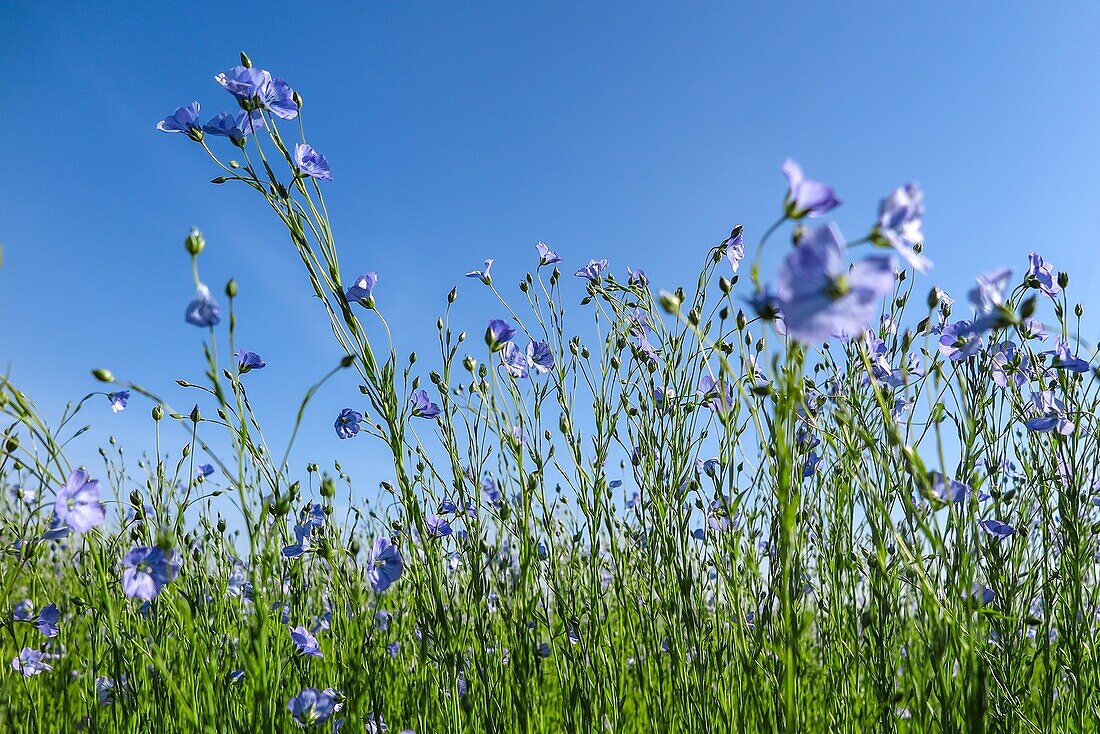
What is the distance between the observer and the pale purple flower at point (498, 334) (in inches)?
83.7

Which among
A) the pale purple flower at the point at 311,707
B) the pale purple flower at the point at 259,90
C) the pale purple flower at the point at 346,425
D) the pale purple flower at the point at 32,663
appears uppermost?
the pale purple flower at the point at 259,90

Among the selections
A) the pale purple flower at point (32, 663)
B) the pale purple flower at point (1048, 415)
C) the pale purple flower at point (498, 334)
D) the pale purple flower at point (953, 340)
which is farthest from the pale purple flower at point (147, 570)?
the pale purple flower at point (1048, 415)

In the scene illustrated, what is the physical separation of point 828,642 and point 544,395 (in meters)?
1.19

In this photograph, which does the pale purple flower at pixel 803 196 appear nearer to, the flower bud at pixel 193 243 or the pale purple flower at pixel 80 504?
the flower bud at pixel 193 243

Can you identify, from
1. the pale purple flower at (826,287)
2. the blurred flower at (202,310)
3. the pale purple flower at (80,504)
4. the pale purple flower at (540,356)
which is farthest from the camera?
the pale purple flower at (540,356)

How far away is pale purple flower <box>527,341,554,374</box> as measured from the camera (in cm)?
260

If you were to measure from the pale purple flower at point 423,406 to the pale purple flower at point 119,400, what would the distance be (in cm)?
103

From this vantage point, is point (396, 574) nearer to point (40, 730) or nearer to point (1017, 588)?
point (40, 730)

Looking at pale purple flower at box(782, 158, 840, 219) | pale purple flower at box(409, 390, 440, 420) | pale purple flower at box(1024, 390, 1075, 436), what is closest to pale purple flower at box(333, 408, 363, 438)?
pale purple flower at box(409, 390, 440, 420)

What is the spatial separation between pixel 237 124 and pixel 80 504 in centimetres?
98

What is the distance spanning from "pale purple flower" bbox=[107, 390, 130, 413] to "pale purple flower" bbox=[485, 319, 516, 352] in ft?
4.27

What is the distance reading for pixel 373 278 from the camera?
6.39ft

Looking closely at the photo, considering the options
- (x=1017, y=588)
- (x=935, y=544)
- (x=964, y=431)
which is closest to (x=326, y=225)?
(x=935, y=544)

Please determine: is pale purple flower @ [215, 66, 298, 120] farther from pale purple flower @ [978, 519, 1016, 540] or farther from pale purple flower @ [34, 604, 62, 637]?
pale purple flower @ [978, 519, 1016, 540]
